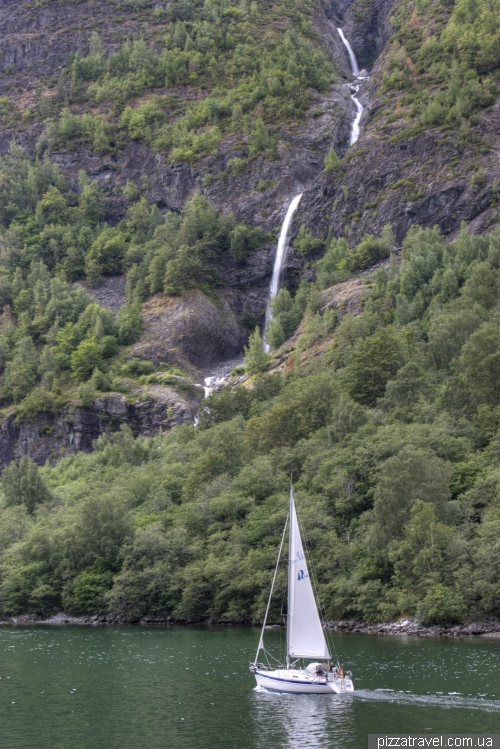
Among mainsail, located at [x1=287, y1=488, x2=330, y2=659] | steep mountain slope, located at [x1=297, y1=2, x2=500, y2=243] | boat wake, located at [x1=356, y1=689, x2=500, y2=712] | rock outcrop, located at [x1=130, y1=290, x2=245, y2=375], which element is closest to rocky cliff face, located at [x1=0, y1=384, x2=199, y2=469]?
rock outcrop, located at [x1=130, y1=290, x2=245, y2=375]

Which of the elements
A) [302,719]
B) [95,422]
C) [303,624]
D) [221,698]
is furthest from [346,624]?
[95,422]

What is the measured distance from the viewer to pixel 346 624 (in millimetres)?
83750

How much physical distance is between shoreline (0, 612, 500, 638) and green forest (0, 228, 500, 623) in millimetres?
836

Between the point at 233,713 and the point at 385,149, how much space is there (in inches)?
6532

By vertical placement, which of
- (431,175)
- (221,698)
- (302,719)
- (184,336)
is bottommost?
(302,719)

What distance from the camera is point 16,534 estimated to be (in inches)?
4692

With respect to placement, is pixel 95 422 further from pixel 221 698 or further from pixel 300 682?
pixel 300 682

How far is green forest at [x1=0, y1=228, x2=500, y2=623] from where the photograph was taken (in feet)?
276

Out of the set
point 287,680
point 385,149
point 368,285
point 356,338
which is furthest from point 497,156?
point 287,680

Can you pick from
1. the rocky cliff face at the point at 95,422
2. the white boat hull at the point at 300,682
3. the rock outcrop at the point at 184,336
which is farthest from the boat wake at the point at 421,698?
the rock outcrop at the point at 184,336

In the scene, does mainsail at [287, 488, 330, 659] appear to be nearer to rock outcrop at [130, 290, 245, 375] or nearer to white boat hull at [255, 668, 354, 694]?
white boat hull at [255, 668, 354, 694]

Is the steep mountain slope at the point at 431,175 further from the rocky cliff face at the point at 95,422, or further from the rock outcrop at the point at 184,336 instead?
the rocky cliff face at the point at 95,422

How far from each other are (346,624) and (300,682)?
32740mm

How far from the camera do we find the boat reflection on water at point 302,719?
4144cm
